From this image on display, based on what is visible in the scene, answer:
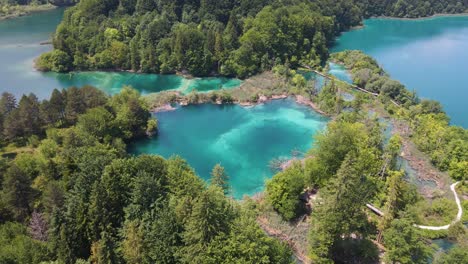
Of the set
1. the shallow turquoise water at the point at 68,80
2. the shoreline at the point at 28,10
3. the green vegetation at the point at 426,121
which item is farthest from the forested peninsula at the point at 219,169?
the shoreline at the point at 28,10

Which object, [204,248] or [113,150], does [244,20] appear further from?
[204,248]

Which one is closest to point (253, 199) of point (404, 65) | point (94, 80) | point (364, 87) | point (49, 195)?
point (49, 195)

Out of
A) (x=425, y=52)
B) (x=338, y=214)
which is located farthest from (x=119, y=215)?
(x=425, y=52)

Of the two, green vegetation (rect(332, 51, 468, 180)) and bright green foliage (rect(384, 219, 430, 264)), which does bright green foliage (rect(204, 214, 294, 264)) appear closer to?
bright green foliage (rect(384, 219, 430, 264))

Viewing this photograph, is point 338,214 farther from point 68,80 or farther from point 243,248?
point 68,80

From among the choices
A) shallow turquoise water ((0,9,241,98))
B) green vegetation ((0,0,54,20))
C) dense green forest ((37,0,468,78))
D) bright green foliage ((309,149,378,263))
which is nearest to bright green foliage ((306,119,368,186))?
bright green foliage ((309,149,378,263))
